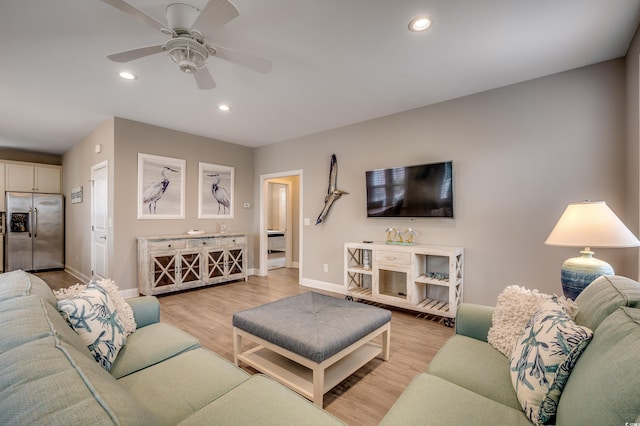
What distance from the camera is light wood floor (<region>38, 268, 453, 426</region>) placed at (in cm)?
185

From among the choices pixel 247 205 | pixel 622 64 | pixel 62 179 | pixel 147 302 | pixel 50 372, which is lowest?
pixel 147 302

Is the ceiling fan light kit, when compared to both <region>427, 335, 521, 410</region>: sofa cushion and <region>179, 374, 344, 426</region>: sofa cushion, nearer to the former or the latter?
<region>179, 374, 344, 426</region>: sofa cushion

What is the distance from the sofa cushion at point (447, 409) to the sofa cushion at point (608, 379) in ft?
0.67

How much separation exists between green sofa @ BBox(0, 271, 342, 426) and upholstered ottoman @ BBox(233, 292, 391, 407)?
0.46 m

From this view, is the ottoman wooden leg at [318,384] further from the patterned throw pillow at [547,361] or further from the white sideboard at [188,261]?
the white sideboard at [188,261]

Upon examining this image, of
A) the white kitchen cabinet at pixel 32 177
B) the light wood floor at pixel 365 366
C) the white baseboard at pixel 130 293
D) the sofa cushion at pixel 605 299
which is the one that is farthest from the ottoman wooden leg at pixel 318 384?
the white kitchen cabinet at pixel 32 177

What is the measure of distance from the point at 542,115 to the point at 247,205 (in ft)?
15.8

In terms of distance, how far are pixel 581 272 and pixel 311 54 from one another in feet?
8.90

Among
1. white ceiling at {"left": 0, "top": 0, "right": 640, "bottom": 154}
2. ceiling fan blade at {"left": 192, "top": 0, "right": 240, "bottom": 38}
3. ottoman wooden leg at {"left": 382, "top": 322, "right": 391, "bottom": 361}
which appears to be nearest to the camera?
ceiling fan blade at {"left": 192, "top": 0, "right": 240, "bottom": 38}

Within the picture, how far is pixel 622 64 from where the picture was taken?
256cm

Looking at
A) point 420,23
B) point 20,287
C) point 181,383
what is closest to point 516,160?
point 420,23

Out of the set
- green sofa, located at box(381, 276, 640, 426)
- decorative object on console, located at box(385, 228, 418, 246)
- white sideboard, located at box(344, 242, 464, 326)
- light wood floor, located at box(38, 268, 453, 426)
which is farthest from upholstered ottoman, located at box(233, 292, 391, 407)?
decorative object on console, located at box(385, 228, 418, 246)

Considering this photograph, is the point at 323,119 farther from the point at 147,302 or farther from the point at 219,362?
the point at 219,362

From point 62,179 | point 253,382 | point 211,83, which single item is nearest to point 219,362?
point 253,382
